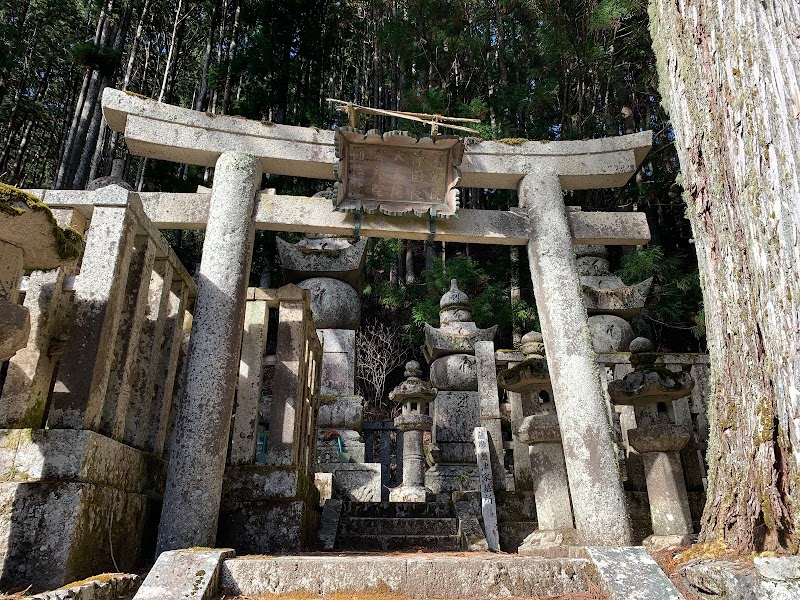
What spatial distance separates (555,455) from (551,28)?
1192 cm

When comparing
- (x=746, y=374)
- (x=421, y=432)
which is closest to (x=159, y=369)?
(x=746, y=374)

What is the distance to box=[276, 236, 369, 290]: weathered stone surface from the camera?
30.0 feet

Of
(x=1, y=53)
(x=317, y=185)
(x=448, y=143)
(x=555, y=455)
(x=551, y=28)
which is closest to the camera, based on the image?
(x=555, y=455)

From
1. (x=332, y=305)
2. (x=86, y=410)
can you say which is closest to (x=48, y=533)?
(x=86, y=410)

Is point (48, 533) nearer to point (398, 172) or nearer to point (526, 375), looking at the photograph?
point (526, 375)

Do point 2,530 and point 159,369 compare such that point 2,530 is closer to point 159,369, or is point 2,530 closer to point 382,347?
point 159,369

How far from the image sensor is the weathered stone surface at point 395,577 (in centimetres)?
278

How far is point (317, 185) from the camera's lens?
17.8 metres

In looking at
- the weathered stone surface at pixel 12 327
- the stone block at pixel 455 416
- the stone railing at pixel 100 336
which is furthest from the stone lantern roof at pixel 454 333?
the weathered stone surface at pixel 12 327

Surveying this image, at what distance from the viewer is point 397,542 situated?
5.35 metres

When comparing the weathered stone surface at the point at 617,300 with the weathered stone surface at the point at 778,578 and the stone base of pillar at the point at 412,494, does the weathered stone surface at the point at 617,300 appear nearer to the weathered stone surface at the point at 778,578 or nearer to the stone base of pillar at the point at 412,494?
the stone base of pillar at the point at 412,494

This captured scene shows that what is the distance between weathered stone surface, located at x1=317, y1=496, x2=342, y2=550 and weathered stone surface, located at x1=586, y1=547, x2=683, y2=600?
2.76 metres

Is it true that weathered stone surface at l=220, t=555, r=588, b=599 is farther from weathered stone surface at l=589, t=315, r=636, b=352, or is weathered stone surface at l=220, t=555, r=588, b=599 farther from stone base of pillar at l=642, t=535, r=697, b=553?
weathered stone surface at l=589, t=315, r=636, b=352

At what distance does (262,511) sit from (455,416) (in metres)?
4.68
